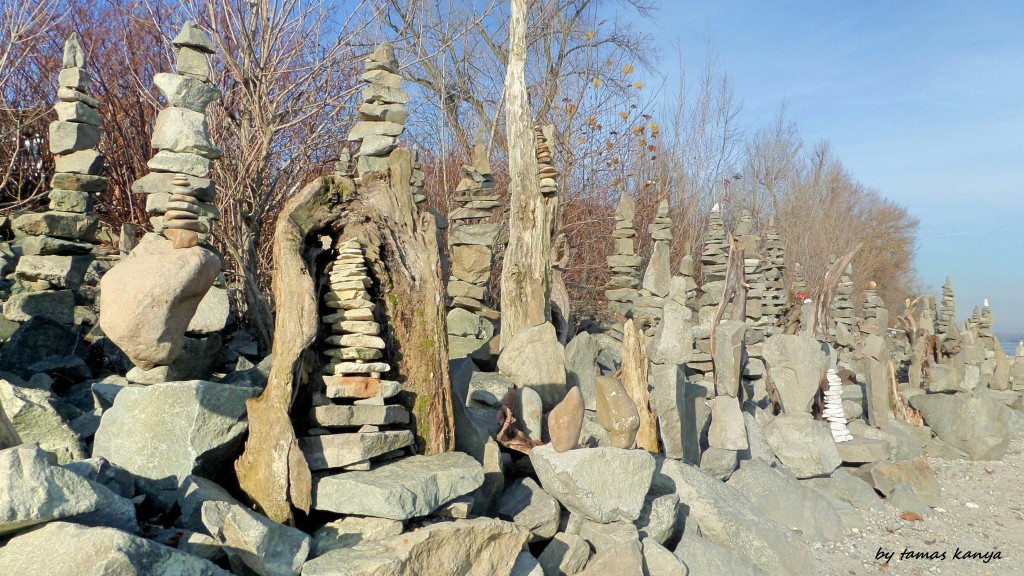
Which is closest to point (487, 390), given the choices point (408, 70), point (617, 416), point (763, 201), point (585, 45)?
point (617, 416)

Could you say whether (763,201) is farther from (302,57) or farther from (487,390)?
(487,390)

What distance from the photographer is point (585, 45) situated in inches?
661

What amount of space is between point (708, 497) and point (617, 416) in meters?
1.12

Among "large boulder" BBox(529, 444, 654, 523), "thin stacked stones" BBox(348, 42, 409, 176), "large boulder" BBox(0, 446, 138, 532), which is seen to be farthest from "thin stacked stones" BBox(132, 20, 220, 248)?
"large boulder" BBox(529, 444, 654, 523)

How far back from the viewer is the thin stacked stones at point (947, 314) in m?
15.7

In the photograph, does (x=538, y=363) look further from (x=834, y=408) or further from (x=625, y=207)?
(x=625, y=207)

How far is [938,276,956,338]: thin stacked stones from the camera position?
51.4 feet

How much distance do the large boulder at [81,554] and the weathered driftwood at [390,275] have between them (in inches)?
46.9

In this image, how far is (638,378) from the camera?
5672mm

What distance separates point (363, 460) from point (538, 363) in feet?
7.74

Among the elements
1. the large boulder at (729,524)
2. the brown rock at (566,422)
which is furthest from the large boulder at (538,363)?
the brown rock at (566,422)

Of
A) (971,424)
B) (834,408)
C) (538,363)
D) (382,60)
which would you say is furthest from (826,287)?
(382,60)

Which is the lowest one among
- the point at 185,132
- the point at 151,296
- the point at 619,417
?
the point at 619,417

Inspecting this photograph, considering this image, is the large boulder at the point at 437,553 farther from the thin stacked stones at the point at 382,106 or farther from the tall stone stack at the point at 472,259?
the tall stone stack at the point at 472,259
